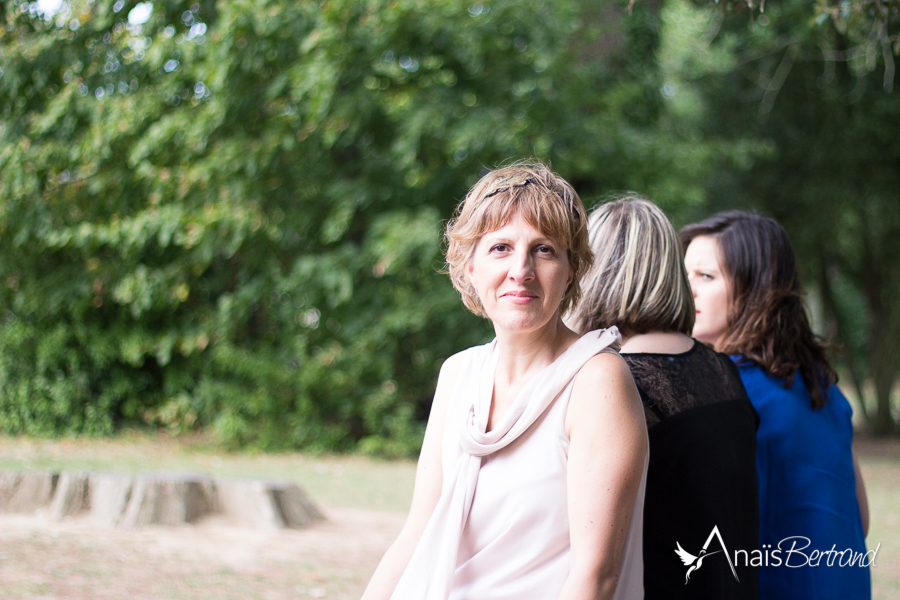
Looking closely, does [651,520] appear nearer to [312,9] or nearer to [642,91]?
[312,9]

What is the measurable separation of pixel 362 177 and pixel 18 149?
431 centimetres

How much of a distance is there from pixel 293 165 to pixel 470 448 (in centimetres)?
981

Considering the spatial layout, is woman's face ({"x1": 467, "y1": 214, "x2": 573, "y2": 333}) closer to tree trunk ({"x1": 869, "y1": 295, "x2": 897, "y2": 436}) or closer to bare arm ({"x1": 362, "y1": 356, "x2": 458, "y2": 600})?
bare arm ({"x1": 362, "y1": 356, "x2": 458, "y2": 600})

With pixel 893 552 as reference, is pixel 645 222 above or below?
above

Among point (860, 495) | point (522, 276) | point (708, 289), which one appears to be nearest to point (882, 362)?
point (860, 495)

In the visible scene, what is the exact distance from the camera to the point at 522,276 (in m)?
1.75

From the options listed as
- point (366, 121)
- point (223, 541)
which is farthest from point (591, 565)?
point (366, 121)

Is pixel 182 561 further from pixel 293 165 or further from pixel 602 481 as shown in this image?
pixel 293 165

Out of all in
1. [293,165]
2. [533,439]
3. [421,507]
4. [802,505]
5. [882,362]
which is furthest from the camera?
[882,362]

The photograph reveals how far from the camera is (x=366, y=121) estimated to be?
10844 mm

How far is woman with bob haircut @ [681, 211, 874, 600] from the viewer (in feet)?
7.89

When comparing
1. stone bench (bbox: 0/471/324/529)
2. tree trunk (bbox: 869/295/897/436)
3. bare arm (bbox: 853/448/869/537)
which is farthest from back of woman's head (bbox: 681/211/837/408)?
tree trunk (bbox: 869/295/897/436)

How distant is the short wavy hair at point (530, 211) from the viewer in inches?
69.6

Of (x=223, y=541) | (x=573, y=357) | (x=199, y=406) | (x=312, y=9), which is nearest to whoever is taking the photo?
(x=573, y=357)
